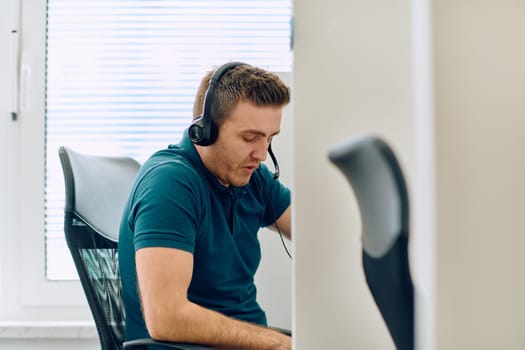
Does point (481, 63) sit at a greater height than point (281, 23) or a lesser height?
lesser

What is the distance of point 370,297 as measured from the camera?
1.04 ft

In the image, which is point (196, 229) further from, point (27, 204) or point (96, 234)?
point (27, 204)

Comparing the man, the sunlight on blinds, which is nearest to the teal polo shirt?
the man

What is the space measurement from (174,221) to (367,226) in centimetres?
78

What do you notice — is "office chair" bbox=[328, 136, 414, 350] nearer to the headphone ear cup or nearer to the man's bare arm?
the man's bare arm

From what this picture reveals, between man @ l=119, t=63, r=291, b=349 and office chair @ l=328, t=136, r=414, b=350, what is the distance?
622 mm

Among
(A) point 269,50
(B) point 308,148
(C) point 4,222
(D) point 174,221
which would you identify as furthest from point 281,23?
(B) point 308,148

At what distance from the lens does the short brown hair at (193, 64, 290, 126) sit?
1.09 m

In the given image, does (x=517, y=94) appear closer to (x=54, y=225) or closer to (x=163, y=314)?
(x=163, y=314)

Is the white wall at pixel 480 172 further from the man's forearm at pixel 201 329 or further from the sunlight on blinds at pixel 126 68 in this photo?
the sunlight on blinds at pixel 126 68

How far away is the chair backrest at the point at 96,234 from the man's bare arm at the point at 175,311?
17 cm

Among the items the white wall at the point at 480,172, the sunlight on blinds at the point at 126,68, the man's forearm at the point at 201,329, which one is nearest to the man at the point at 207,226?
the man's forearm at the point at 201,329

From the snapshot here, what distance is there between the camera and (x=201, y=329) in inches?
37.6

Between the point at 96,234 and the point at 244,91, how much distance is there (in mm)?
452
